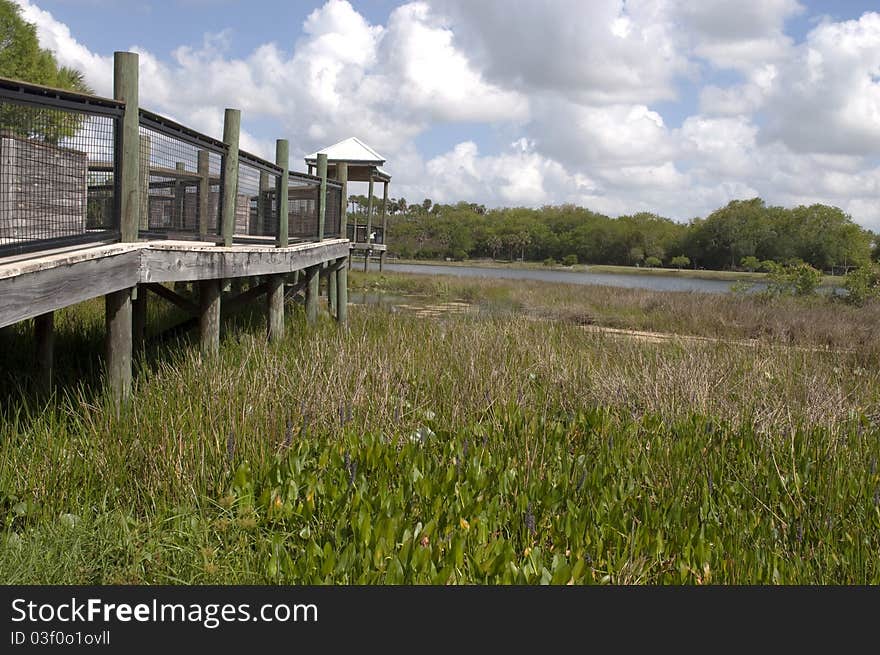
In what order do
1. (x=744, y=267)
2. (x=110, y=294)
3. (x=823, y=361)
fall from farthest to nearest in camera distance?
1. (x=744, y=267)
2. (x=823, y=361)
3. (x=110, y=294)

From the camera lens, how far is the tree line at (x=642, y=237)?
78500mm

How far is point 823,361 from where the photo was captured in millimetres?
9672

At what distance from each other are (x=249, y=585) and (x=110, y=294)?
2.56m

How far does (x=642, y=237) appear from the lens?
94.7 m

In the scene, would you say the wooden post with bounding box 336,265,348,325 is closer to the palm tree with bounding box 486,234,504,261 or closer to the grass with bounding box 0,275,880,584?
the grass with bounding box 0,275,880,584

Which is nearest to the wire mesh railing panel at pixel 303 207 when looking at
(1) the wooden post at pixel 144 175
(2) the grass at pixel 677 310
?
(1) the wooden post at pixel 144 175

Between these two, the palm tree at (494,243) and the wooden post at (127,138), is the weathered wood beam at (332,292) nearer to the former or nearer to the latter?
the wooden post at (127,138)

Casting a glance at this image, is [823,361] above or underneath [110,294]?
underneath

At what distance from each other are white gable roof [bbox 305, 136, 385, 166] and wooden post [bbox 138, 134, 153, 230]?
18.4 metres

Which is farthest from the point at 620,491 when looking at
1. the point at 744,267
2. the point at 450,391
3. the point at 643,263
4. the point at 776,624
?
the point at 643,263

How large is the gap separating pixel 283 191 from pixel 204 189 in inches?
84.3

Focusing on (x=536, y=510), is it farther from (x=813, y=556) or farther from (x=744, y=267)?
(x=744, y=267)

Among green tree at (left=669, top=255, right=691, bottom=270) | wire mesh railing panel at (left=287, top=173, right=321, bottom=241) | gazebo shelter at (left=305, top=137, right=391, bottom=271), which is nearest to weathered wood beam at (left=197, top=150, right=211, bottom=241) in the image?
wire mesh railing panel at (left=287, top=173, right=321, bottom=241)

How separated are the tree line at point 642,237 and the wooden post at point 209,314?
62.4 meters
